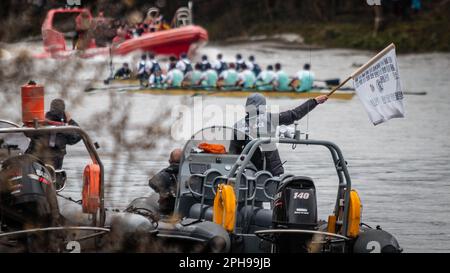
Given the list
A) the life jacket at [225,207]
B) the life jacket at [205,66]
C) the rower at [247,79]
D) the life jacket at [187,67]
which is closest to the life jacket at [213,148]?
the life jacket at [225,207]

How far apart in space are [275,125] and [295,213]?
9.72ft

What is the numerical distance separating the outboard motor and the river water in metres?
1.37

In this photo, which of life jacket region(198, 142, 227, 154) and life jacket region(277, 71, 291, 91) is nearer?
life jacket region(198, 142, 227, 154)

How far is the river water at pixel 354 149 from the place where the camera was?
6938 millimetres

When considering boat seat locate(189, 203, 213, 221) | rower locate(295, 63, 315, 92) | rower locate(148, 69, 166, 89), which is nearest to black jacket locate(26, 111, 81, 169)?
boat seat locate(189, 203, 213, 221)

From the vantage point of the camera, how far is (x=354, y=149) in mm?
26938

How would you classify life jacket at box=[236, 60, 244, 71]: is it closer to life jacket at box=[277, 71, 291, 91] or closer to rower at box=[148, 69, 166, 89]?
life jacket at box=[277, 71, 291, 91]

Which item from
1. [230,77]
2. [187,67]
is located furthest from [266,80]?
[187,67]

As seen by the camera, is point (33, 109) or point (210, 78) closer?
point (33, 109)

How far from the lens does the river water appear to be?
22.8 feet

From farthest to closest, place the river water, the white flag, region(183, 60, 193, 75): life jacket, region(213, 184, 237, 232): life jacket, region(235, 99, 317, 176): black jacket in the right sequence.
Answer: region(183, 60, 193, 75): life jacket → region(235, 99, 317, 176): black jacket → the white flag → region(213, 184, 237, 232): life jacket → the river water

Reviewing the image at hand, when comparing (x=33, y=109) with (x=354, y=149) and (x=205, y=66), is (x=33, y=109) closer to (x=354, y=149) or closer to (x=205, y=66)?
(x=354, y=149)
